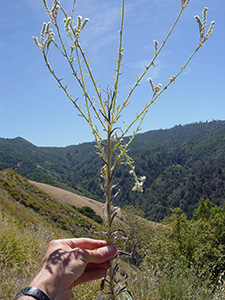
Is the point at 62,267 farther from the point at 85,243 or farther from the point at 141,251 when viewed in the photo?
the point at 141,251

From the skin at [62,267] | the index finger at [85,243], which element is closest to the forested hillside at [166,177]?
the index finger at [85,243]

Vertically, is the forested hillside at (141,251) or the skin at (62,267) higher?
the skin at (62,267)

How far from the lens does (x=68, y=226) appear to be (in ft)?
73.4

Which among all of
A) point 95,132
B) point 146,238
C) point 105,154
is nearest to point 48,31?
point 95,132

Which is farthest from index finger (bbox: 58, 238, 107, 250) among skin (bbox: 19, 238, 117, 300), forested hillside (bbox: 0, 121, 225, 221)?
forested hillside (bbox: 0, 121, 225, 221)

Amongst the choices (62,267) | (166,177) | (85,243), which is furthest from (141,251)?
(166,177)

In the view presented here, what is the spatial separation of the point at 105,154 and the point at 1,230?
520 centimetres

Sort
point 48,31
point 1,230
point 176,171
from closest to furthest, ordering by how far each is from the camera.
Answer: point 48,31, point 1,230, point 176,171

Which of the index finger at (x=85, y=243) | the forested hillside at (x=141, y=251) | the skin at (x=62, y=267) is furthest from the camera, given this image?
the forested hillside at (x=141, y=251)

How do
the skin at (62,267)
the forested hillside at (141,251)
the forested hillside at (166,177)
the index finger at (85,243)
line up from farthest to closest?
the forested hillside at (166,177) → the forested hillside at (141,251) → the index finger at (85,243) → the skin at (62,267)

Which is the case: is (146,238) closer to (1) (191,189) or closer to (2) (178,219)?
(2) (178,219)

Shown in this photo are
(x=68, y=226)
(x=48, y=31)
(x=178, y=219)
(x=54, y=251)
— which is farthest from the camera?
(x=68, y=226)

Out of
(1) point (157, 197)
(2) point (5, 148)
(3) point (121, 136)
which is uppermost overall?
(2) point (5, 148)

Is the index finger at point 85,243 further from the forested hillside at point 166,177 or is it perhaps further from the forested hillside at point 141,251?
the forested hillside at point 166,177
